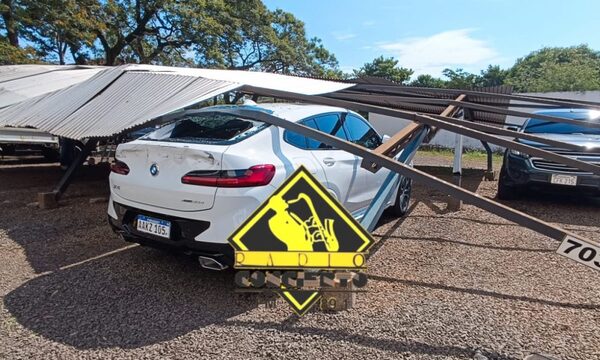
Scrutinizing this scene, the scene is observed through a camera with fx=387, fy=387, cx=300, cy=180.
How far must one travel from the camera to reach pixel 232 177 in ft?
9.49

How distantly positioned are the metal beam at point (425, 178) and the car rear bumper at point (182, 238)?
1.04 metres

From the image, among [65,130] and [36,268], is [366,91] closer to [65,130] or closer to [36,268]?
[65,130]

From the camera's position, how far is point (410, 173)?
110 inches

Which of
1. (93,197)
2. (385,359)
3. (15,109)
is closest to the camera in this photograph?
(385,359)

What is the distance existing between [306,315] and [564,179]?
4.92m

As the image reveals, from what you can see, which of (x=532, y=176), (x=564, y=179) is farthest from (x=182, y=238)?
(x=564, y=179)

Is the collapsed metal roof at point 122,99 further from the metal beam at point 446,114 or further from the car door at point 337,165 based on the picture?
the metal beam at point 446,114

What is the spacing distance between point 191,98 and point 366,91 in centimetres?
423

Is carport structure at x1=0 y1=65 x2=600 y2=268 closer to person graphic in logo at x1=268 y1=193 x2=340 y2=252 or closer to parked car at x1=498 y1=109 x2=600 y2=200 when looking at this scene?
person graphic in logo at x1=268 y1=193 x2=340 y2=252

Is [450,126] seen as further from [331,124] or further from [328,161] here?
[331,124]

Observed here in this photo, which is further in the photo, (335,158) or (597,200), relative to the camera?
(597,200)

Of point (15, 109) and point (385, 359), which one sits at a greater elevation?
point (15, 109)

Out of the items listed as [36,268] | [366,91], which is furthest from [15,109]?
[366,91]

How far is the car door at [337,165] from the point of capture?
363 cm
